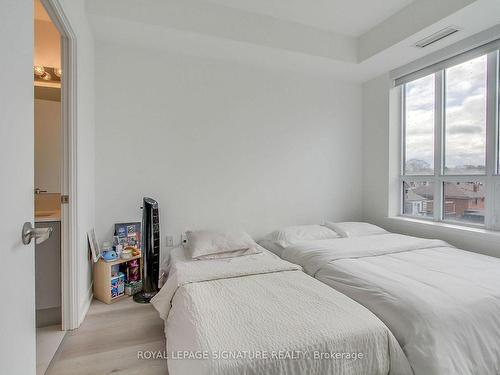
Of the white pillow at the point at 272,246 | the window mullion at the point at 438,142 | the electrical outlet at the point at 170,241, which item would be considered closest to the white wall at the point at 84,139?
the electrical outlet at the point at 170,241

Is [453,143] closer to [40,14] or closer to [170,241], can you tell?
[170,241]

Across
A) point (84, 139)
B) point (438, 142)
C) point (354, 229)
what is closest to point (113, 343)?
point (84, 139)

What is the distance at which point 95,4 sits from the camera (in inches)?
89.0

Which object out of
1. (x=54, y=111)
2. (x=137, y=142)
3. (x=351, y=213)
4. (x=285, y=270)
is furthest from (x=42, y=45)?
(x=351, y=213)

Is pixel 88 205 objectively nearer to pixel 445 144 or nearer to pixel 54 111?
pixel 54 111

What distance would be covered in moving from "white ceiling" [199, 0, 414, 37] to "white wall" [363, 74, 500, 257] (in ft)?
2.85

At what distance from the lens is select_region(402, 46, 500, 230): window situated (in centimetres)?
256

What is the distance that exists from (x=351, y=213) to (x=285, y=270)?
6.59 feet

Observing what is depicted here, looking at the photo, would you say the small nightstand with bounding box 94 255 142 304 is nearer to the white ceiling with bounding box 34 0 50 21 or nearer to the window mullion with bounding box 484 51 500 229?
the white ceiling with bounding box 34 0 50 21

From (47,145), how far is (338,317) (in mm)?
2943

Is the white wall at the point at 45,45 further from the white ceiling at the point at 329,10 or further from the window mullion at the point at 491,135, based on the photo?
the window mullion at the point at 491,135

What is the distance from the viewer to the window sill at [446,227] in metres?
2.46

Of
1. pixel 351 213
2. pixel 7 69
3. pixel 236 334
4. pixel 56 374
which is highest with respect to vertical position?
pixel 7 69

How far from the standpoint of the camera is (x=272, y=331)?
129cm
